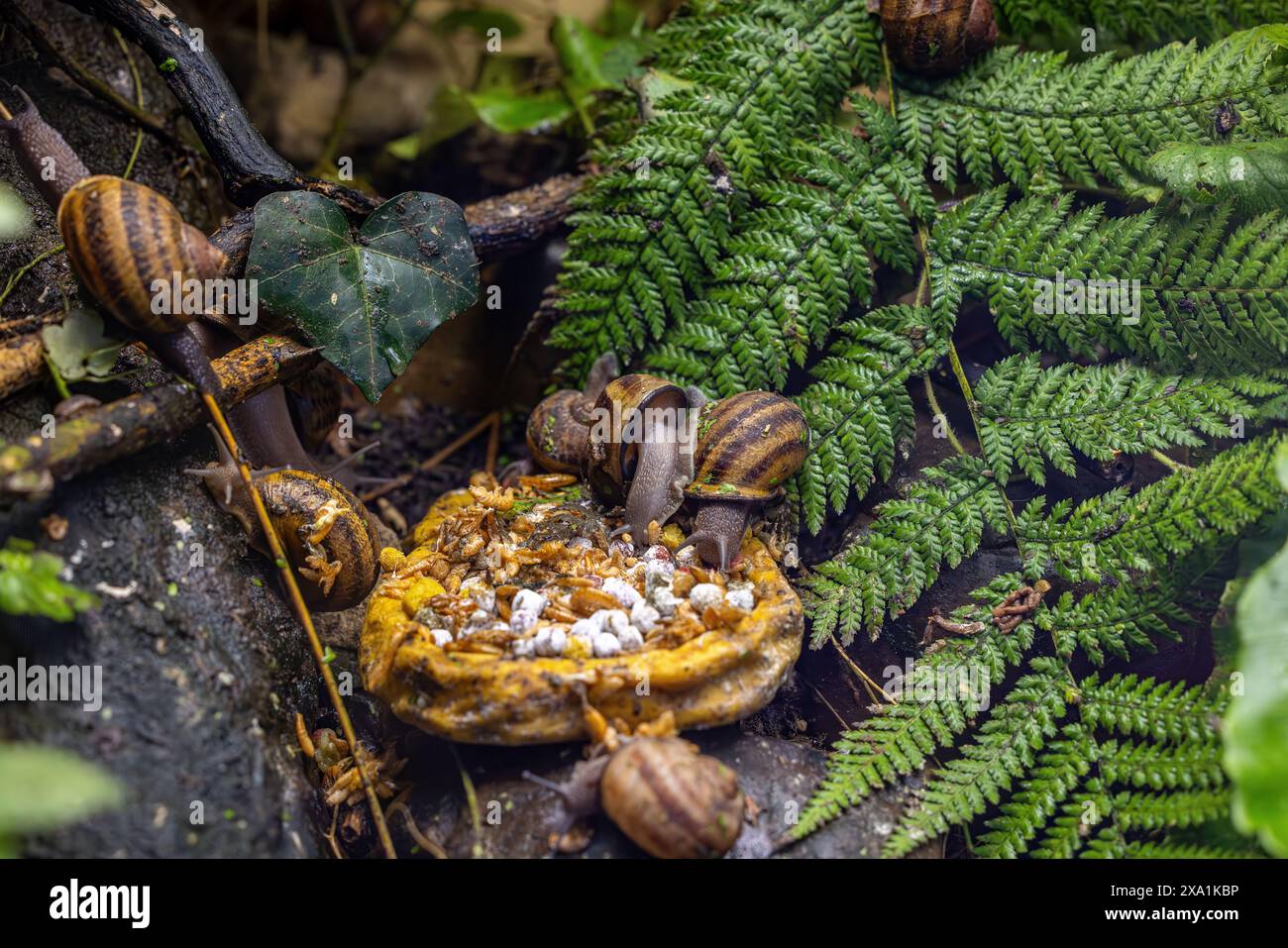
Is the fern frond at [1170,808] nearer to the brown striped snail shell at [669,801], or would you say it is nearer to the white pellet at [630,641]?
the brown striped snail shell at [669,801]

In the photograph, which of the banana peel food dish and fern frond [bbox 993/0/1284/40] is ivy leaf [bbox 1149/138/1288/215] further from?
the banana peel food dish

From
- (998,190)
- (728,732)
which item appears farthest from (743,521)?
(998,190)

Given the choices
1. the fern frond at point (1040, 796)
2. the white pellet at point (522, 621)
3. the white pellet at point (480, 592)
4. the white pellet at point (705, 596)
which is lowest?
the fern frond at point (1040, 796)

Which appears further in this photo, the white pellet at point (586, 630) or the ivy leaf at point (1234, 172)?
the ivy leaf at point (1234, 172)

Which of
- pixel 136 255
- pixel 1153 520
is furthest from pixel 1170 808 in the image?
pixel 136 255

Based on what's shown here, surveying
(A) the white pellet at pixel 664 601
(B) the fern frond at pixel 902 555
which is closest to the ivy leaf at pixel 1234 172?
(B) the fern frond at pixel 902 555

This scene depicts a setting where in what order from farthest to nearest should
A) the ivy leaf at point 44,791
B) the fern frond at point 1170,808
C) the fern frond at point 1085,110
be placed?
1. the fern frond at point 1085,110
2. the fern frond at point 1170,808
3. the ivy leaf at point 44,791

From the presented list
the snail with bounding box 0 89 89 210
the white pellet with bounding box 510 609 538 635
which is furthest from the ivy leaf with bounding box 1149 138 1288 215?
the snail with bounding box 0 89 89 210
